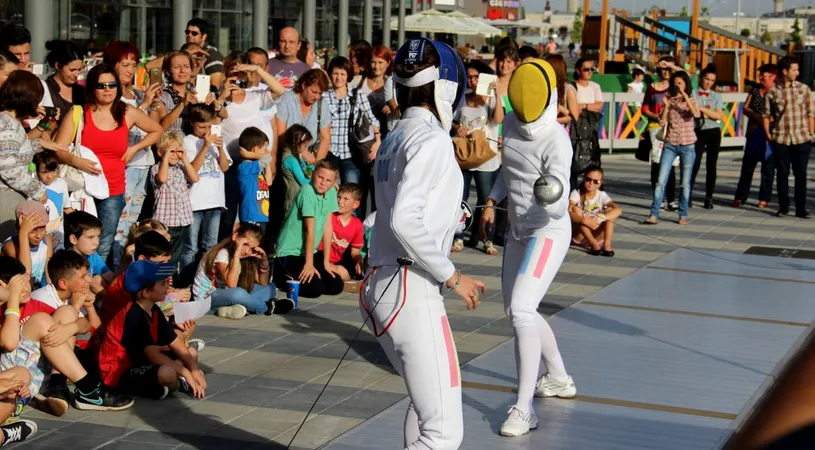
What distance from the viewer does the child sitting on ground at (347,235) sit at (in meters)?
9.65

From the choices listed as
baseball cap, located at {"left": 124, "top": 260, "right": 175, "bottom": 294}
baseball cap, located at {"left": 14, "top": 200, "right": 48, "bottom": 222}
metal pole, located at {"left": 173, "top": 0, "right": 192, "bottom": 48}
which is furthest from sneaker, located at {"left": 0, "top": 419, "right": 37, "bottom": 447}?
metal pole, located at {"left": 173, "top": 0, "right": 192, "bottom": 48}

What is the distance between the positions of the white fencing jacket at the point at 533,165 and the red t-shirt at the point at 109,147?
3430 mm

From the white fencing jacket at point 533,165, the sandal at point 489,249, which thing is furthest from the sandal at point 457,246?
the white fencing jacket at point 533,165

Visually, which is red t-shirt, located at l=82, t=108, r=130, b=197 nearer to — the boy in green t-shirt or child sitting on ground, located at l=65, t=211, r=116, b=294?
child sitting on ground, located at l=65, t=211, r=116, b=294

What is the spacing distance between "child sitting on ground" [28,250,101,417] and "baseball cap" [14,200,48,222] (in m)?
0.52

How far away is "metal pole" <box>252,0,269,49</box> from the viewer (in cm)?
2314

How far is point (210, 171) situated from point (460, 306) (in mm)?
2258

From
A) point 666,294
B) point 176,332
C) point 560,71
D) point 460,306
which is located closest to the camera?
point 176,332

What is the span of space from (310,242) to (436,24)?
24.2m

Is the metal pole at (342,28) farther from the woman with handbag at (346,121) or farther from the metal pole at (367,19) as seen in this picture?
the woman with handbag at (346,121)

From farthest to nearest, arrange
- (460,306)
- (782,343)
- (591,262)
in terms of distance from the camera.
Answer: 1. (591,262)
2. (460,306)
3. (782,343)

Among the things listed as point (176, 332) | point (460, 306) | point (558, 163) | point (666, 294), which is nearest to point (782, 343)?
point (666, 294)

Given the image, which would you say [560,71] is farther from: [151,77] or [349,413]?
[349,413]

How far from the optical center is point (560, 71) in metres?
10.7
